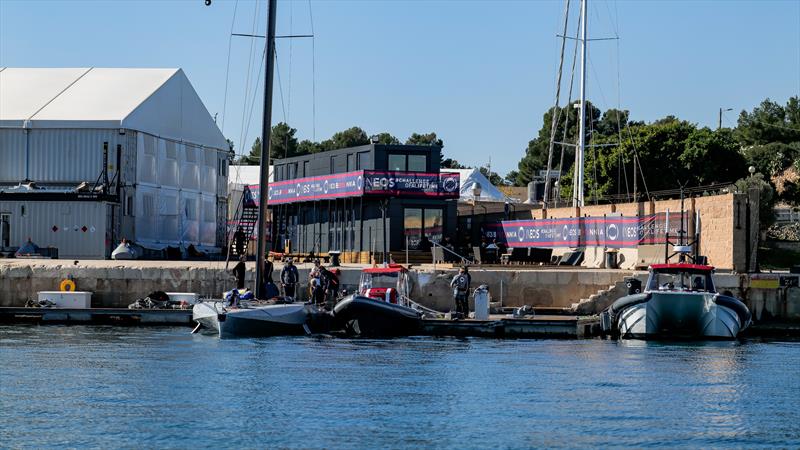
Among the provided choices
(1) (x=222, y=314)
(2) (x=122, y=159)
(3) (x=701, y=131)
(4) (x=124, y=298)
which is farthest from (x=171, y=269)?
(3) (x=701, y=131)

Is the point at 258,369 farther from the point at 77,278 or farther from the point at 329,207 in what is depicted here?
the point at 329,207

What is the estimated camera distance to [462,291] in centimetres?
3969

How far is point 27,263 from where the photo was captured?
45719 mm

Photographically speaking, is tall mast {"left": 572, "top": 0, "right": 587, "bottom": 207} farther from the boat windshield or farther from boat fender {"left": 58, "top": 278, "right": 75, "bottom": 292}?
boat fender {"left": 58, "top": 278, "right": 75, "bottom": 292}

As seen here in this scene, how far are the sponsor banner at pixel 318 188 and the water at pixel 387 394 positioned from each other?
20.2 m

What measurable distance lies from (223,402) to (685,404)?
8786 millimetres

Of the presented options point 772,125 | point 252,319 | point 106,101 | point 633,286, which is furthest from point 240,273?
point 772,125

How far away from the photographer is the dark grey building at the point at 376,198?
179 feet

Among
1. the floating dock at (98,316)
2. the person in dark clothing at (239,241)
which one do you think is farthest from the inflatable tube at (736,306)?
the person in dark clothing at (239,241)

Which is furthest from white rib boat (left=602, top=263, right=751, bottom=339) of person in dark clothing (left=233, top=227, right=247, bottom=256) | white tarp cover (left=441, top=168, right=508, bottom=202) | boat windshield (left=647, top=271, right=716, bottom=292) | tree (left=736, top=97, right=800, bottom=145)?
A: tree (left=736, top=97, right=800, bottom=145)

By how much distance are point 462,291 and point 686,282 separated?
6664 mm

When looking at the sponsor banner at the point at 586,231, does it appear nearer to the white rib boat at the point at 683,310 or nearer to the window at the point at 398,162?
the window at the point at 398,162

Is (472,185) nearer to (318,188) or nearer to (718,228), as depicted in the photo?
(318,188)

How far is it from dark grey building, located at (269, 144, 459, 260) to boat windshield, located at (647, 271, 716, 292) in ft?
51.0
